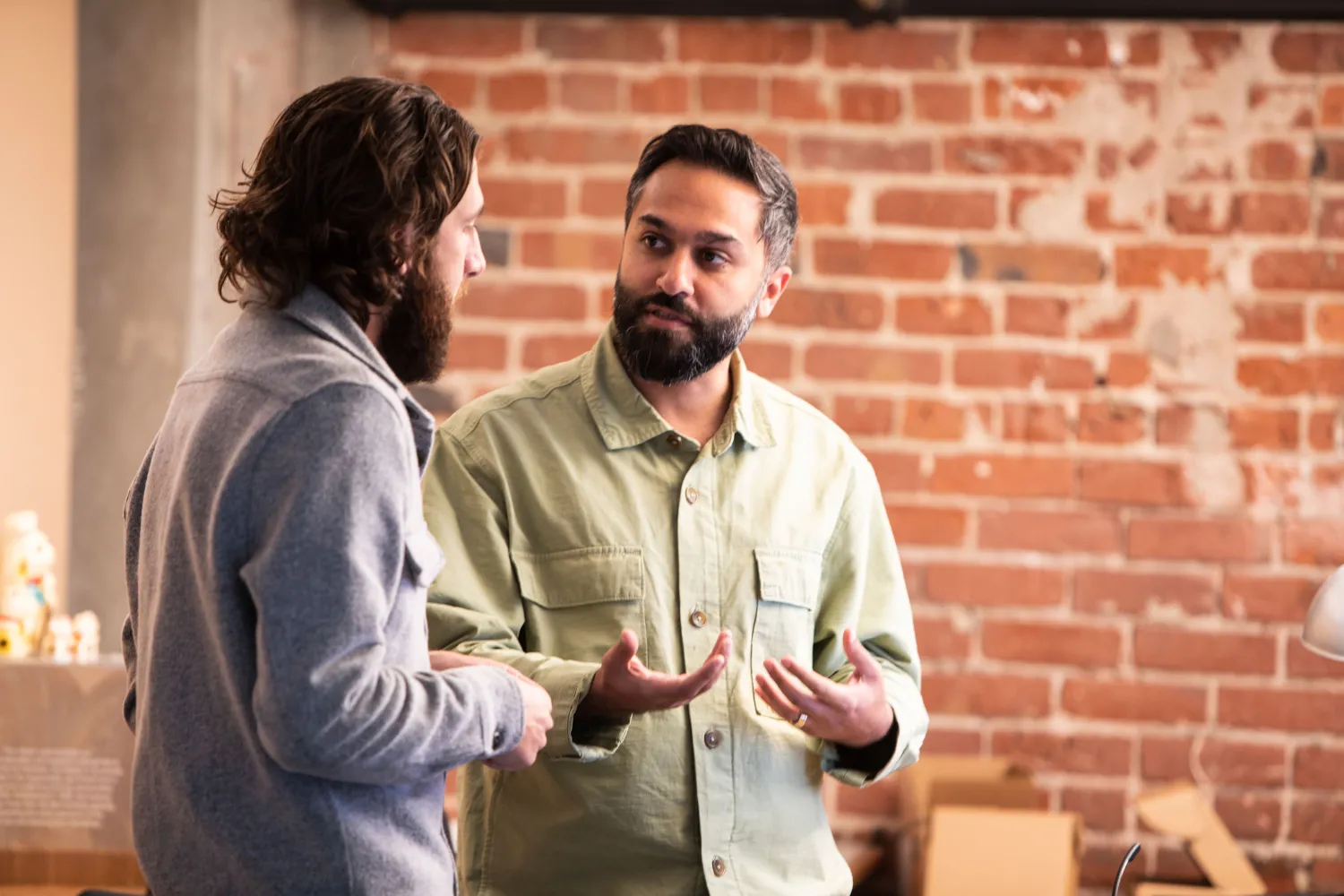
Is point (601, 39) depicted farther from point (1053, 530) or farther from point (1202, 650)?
point (1202, 650)

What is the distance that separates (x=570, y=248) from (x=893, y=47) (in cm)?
77

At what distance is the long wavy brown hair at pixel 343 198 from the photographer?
1202 millimetres

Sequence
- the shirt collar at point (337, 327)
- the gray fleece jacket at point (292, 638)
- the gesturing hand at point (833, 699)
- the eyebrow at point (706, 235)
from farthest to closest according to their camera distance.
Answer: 1. the eyebrow at point (706, 235)
2. the gesturing hand at point (833, 699)
3. the shirt collar at point (337, 327)
4. the gray fleece jacket at point (292, 638)

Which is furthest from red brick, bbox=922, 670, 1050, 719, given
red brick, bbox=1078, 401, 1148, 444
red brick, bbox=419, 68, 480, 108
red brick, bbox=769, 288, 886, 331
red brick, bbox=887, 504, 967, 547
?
red brick, bbox=419, 68, 480, 108

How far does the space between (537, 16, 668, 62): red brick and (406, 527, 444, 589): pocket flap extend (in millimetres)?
1812

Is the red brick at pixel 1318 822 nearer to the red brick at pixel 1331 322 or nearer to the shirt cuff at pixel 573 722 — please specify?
the red brick at pixel 1331 322

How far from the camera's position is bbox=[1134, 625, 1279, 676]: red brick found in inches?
109

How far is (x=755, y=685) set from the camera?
5.61 feet

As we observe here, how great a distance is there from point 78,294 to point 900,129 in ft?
5.28

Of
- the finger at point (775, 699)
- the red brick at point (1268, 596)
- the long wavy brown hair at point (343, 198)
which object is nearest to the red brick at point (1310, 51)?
the red brick at point (1268, 596)

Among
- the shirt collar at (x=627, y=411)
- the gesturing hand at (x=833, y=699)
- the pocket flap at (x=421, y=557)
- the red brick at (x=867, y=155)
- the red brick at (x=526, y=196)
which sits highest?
the red brick at (x=867, y=155)

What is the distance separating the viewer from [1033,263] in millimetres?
2779

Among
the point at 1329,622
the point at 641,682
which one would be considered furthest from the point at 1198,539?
the point at 641,682

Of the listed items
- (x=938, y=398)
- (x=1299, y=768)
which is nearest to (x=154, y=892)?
(x=938, y=398)
